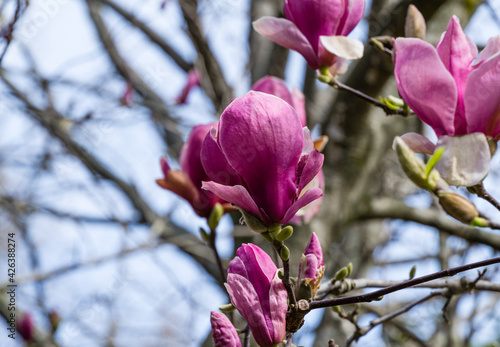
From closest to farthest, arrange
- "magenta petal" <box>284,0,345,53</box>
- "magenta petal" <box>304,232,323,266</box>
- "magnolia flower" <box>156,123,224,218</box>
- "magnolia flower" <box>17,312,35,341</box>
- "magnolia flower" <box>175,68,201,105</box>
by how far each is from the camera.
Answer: "magenta petal" <box>304,232,323,266</box> < "magenta petal" <box>284,0,345,53</box> < "magnolia flower" <box>156,123,224,218</box> < "magnolia flower" <box>17,312,35,341</box> < "magnolia flower" <box>175,68,201,105</box>

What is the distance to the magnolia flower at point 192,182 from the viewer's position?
2.52 ft

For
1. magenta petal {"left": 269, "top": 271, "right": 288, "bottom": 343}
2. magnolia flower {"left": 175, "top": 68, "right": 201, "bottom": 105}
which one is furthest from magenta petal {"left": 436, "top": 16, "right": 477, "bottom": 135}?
magnolia flower {"left": 175, "top": 68, "right": 201, "bottom": 105}

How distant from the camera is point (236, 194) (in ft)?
1.56

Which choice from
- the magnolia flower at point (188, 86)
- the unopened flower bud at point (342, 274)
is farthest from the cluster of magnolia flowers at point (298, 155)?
the magnolia flower at point (188, 86)

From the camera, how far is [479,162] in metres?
0.48

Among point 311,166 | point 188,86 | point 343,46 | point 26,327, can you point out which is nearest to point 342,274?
point 311,166

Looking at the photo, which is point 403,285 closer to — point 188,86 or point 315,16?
point 315,16

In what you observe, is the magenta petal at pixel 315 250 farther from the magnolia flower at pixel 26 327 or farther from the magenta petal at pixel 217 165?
the magnolia flower at pixel 26 327

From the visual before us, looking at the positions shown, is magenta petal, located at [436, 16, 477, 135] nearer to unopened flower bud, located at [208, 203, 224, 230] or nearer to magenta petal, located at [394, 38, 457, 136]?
magenta petal, located at [394, 38, 457, 136]

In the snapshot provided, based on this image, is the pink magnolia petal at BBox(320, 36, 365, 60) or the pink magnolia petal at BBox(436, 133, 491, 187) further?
the pink magnolia petal at BBox(320, 36, 365, 60)

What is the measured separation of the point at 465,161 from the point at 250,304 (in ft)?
0.83

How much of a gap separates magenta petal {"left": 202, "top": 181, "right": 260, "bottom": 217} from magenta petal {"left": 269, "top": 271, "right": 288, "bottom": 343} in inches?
3.0

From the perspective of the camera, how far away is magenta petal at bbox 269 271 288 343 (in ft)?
1.62

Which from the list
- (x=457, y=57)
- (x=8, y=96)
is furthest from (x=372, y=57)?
(x=8, y=96)
